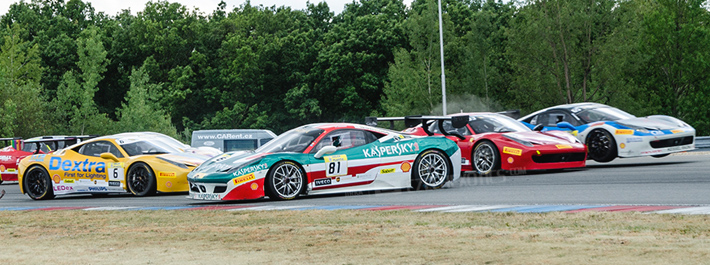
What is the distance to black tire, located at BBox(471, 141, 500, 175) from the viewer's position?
1611 cm

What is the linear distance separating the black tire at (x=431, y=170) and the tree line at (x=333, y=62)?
110 feet

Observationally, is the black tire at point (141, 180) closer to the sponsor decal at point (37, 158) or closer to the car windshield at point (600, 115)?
the sponsor decal at point (37, 158)

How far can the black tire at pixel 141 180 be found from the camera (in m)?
14.9

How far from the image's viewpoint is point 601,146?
56.7ft

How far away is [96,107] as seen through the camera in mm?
70625

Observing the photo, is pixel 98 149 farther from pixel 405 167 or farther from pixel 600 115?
pixel 600 115

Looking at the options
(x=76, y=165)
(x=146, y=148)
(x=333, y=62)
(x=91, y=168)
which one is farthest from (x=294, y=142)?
(x=333, y=62)

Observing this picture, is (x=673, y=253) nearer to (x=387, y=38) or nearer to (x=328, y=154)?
(x=328, y=154)

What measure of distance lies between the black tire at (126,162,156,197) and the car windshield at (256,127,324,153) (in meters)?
2.83

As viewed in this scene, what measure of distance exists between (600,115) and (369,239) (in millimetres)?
11189

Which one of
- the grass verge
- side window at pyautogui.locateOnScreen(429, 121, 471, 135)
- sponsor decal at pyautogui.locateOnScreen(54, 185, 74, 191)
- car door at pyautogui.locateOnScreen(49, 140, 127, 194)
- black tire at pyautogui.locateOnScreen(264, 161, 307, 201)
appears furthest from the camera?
side window at pyautogui.locateOnScreen(429, 121, 471, 135)

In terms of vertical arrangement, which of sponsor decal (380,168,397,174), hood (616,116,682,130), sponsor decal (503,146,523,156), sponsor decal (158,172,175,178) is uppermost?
hood (616,116,682,130)

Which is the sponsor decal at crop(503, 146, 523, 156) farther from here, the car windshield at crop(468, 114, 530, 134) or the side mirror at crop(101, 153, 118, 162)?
the side mirror at crop(101, 153, 118, 162)

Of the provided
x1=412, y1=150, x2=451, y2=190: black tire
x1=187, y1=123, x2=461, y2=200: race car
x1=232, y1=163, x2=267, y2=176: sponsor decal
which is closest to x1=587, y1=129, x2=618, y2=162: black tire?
x1=187, y1=123, x2=461, y2=200: race car
